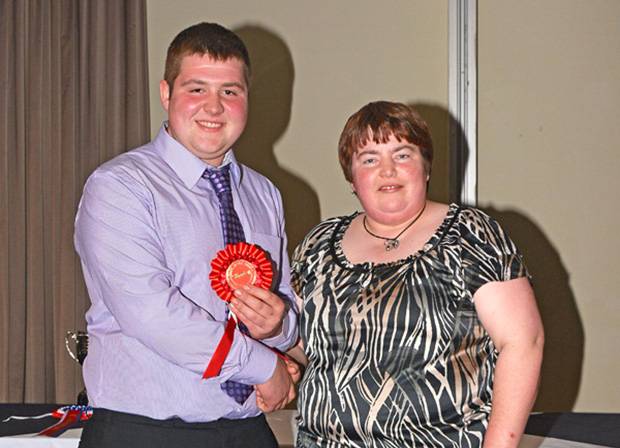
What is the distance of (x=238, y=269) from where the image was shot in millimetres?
1885

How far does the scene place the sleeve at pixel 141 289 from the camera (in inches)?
73.7

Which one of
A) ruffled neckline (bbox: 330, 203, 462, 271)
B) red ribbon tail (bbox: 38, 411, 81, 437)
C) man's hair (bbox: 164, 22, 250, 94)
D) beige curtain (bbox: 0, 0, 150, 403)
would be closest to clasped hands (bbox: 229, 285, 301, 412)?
ruffled neckline (bbox: 330, 203, 462, 271)

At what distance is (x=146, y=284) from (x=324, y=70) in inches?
118

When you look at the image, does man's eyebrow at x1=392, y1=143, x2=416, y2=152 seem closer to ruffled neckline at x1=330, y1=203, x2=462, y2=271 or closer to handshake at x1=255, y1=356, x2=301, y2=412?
ruffled neckline at x1=330, y1=203, x2=462, y2=271

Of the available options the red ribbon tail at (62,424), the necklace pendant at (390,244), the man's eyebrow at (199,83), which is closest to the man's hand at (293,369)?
the necklace pendant at (390,244)

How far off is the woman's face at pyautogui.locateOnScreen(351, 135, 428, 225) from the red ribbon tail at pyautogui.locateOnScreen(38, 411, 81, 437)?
1162mm

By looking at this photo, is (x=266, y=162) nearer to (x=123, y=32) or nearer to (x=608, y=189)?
(x=123, y=32)

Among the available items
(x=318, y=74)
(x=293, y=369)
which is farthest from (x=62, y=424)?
(x=318, y=74)

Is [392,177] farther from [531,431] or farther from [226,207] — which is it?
[531,431]

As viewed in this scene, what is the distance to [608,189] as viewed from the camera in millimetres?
4543

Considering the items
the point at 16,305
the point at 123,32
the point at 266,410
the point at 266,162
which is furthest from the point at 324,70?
the point at 266,410

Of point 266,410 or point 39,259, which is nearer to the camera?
point 266,410

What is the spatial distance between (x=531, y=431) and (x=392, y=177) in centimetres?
104

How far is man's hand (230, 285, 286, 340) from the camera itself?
6.24 ft
